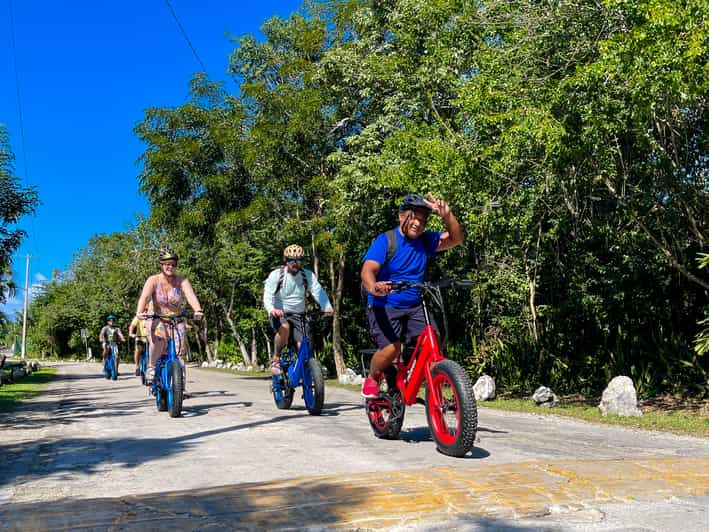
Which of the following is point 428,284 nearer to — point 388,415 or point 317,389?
point 388,415

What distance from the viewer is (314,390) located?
28.8ft

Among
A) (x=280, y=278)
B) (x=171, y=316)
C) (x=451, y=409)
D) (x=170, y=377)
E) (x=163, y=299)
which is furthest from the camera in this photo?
(x=163, y=299)

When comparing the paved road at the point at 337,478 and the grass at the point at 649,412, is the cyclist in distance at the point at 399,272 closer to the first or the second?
the paved road at the point at 337,478

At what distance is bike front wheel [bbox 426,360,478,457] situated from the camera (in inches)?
203

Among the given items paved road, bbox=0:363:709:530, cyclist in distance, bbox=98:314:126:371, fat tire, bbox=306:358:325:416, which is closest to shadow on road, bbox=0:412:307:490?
paved road, bbox=0:363:709:530

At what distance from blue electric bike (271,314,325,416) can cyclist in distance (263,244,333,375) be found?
0.23ft

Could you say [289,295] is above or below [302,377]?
above

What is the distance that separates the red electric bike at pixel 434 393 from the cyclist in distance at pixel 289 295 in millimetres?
3074

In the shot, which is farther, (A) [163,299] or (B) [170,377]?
(A) [163,299]

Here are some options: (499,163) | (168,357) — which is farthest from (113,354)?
(499,163)

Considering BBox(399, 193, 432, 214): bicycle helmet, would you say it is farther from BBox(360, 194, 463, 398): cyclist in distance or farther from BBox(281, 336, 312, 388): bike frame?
BBox(281, 336, 312, 388): bike frame

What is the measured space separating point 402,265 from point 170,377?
4.41 metres

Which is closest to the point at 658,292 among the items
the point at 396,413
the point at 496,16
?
the point at 496,16

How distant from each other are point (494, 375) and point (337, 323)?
243 inches
